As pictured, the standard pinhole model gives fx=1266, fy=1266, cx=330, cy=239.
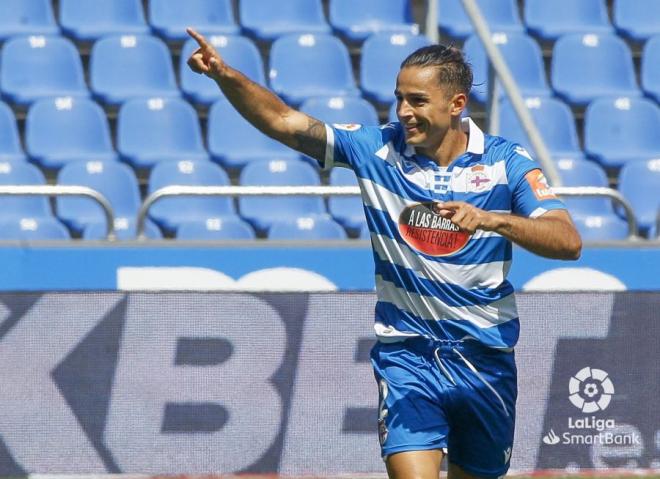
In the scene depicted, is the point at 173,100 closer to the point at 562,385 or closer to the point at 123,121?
the point at 123,121

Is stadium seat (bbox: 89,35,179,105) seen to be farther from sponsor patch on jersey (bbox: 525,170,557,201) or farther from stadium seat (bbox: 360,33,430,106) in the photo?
sponsor patch on jersey (bbox: 525,170,557,201)

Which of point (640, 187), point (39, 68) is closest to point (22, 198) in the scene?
point (39, 68)

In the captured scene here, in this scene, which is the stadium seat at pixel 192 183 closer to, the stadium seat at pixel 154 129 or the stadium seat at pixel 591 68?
the stadium seat at pixel 154 129

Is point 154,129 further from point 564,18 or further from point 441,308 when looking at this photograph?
point 441,308

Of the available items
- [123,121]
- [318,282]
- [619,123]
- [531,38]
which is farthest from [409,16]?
[318,282]

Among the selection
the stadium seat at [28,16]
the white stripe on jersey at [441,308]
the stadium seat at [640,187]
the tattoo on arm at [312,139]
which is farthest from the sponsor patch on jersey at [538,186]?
the stadium seat at [28,16]

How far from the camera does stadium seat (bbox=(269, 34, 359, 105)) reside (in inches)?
389

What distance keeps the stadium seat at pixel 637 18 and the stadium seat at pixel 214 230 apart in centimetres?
438

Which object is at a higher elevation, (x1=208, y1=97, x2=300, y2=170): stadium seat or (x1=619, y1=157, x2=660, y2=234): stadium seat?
(x1=208, y1=97, x2=300, y2=170): stadium seat

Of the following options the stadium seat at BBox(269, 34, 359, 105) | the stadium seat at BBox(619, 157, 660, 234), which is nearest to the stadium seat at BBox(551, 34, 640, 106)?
the stadium seat at BBox(619, 157, 660, 234)

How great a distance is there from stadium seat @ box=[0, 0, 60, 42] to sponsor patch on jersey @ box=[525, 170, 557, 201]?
6278 millimetres

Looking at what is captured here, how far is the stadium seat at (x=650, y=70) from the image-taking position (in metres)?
10.6

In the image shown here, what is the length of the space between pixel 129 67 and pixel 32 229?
195 cm

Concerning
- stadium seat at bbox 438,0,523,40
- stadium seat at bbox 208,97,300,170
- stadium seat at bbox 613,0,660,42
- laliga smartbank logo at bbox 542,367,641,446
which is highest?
stadium seat at bbox 438,0,523,40
